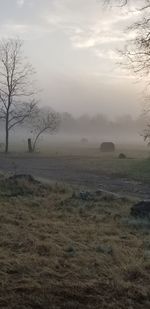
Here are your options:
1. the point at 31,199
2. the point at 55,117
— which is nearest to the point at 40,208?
the point at 31,199

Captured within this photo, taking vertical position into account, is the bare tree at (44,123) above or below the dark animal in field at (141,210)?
above

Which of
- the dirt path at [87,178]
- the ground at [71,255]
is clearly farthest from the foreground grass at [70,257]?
the dirt path at [87,178]

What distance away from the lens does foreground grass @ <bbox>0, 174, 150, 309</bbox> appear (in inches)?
237

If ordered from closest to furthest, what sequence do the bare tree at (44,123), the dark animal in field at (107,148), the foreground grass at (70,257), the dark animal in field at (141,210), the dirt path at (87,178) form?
the foreground grass at (70,257) → the dark animal in field at (141,210) → the dirt path at (87,178) → the bare tree at (44,123) → the dark animal in field at (107,148)

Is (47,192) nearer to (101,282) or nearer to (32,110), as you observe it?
(101,282)

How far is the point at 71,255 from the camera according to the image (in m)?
7.64

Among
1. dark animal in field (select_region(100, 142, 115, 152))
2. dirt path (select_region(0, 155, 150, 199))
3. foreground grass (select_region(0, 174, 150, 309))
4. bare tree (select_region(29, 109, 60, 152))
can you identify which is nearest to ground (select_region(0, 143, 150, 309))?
foreground grass (select_region(0, 174, 150, 309))

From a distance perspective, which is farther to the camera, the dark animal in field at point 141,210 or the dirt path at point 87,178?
the dirt path at point 87,178

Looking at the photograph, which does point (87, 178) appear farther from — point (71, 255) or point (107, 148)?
point (107, 148)

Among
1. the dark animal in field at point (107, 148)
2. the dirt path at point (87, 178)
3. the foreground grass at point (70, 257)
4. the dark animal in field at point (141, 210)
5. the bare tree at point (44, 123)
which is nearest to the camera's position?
the foreground grass at point (70, 257)

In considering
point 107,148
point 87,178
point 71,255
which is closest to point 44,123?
point 107,148

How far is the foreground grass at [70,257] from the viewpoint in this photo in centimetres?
603

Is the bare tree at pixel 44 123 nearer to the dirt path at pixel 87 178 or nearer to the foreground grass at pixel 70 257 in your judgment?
the dirt path at pixel 87 178

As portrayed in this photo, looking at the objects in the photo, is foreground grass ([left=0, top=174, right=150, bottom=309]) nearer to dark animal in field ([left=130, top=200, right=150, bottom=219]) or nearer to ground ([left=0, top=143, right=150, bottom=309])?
ground ([left=0, top=143, right=150, bottom=309])
